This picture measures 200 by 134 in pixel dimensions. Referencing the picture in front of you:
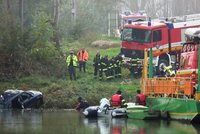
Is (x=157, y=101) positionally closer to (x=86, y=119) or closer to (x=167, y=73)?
(x=86, y=119)

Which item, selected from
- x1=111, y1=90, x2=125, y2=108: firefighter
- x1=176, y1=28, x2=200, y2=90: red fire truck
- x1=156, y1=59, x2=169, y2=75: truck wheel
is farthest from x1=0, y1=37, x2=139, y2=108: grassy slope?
x1=176, y1=28, x2=200, y2=90: red fire truck

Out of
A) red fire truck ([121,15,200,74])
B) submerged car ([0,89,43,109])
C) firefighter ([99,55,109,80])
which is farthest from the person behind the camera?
red fire truck ([121,15,200,74])

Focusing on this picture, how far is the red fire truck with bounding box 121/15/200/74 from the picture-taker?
44969mm

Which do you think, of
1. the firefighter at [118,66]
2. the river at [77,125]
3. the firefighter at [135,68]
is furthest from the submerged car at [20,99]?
the firefighter at [135,68]

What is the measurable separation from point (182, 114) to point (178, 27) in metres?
17.0

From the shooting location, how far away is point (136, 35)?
153 feet

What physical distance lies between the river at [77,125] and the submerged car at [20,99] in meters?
3.61

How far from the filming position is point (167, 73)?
131ft

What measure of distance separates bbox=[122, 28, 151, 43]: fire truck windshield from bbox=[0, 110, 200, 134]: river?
12877 mm

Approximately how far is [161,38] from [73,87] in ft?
28.6

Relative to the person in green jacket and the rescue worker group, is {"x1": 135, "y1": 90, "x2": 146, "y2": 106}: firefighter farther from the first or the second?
the person in green jacket

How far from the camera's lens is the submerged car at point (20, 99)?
38.3 m

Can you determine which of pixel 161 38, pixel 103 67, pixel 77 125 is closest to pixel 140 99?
pixel 77 125

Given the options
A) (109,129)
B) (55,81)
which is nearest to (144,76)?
(109,129)
